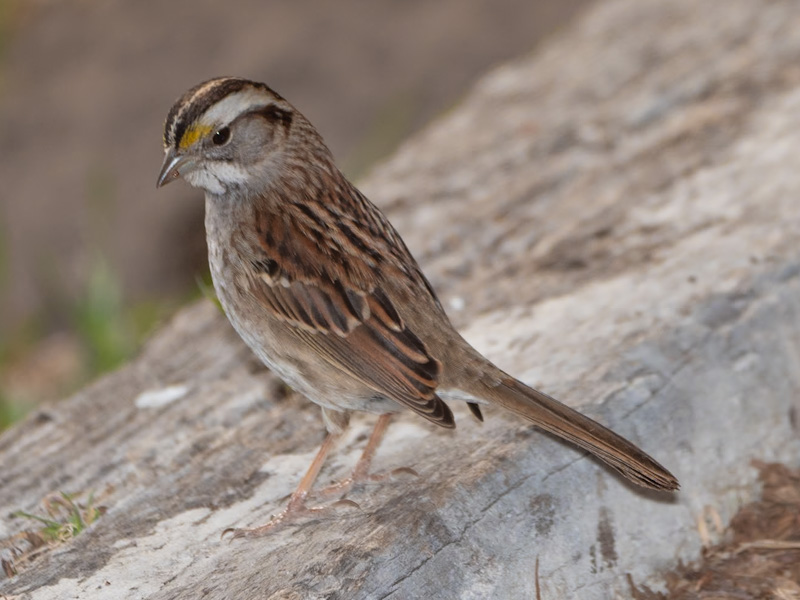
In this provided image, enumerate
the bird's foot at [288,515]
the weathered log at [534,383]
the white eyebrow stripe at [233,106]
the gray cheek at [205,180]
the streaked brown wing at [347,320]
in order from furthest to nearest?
the gray cheek at [205,180] < the white eyebrow stripe at [233,106] < the streaked brown wing at [347,320] < the bird's foot at [288,515] < the weathered log at [534,383]

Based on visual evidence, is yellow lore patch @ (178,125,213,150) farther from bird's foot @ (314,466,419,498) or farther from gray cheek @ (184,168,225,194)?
bird's foot @ (314,466,419,498)

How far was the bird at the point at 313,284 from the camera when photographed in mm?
3484

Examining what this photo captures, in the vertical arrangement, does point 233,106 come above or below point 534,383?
above

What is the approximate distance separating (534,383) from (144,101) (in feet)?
18.2

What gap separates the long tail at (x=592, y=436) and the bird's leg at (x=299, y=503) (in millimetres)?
627

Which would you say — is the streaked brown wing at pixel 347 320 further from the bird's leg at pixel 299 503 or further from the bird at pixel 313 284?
the bird's leg at pixel 299 503

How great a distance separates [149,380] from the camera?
450 cm

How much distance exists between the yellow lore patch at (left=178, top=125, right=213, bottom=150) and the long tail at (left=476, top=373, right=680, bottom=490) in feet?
3.98

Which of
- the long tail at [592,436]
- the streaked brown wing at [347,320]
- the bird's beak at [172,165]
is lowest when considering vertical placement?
the long tail at [592,436]

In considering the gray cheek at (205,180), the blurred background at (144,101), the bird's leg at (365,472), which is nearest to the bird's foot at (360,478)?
the bird's leg at (365,472)

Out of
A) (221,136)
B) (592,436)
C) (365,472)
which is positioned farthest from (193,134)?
(592,436)

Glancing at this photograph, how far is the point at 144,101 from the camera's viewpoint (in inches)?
342

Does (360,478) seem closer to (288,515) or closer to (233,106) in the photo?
(288,515)

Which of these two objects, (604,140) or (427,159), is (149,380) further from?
(604,140)
